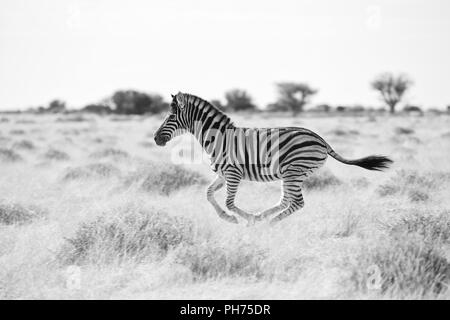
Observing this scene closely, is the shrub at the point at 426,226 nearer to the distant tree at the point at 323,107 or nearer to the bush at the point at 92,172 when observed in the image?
the bush at the point at 92,172

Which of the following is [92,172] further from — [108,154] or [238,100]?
[238,100]

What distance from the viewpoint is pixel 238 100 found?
82.2 metres

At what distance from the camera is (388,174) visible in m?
11.8

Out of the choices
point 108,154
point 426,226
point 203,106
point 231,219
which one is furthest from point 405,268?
point 108,154

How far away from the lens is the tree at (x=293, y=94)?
7544 cm

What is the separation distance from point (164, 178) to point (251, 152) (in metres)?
3.42

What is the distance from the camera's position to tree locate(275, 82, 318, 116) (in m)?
75.4

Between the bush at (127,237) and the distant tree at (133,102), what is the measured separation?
64.7 meters

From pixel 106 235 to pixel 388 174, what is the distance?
7838 mm

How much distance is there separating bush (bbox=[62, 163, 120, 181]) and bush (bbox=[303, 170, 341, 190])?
178 inches

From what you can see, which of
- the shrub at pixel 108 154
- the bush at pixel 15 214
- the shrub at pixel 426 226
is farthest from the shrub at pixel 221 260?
the shrub at pixel 108 154

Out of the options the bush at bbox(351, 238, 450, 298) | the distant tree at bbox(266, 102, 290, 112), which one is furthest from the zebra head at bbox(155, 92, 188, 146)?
the distant tree at bbox(266, 102, 290, 112)
